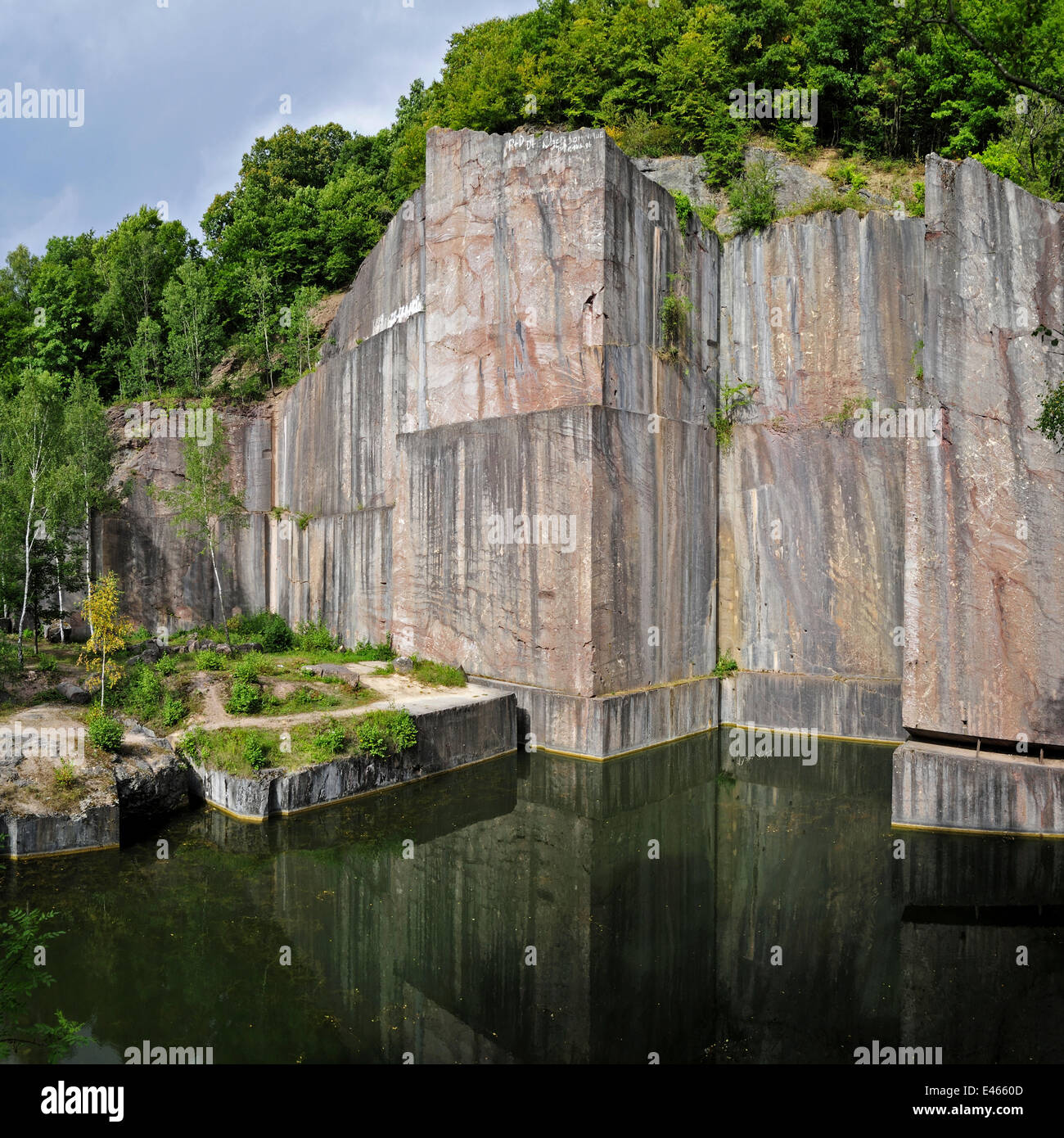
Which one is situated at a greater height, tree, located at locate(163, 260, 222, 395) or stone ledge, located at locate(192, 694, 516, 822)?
tree, located at locate(163, 260, 222, 395)

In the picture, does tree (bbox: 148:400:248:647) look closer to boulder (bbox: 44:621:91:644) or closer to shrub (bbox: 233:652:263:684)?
boulder (bbox: 44:621:91:644)

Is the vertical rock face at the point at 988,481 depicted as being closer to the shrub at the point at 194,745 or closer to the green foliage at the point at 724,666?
the green foliage at the point at 724,666

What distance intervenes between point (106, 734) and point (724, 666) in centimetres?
1006

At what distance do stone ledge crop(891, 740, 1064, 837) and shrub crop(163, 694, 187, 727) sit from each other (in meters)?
9.43

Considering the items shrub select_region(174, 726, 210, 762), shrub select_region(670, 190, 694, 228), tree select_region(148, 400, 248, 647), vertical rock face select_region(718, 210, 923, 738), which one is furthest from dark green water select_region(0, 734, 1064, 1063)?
shrub select_region(670, 190, 694, 228)

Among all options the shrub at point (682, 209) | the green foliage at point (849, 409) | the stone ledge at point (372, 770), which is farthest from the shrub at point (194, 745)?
the shrub at point (682, 209)

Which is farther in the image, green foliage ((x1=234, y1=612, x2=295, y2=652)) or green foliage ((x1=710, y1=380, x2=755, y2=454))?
green foliage ((x1=234, y1=612, x2=295, y2=652))

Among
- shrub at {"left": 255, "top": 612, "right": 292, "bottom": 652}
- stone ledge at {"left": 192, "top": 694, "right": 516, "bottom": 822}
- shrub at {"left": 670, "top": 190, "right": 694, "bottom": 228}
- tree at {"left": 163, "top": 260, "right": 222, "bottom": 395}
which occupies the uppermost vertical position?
tree at {"left": 163, "top": 260, "right": 222, "bottom": 395}

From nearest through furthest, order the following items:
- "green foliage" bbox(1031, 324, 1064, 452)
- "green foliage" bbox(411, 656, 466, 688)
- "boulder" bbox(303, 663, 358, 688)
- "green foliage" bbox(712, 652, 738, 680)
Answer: "green foliage" bbox(1031, 324, 1064, 452), "boulder" bbox(303, 663, 358, 688), "green foliage" bbox(411, 656, 466, 688), "green foliage" bbox(712, 652, 738, 680)

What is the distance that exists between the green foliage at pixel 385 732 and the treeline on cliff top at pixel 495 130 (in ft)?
43.0

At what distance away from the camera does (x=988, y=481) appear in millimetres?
9062

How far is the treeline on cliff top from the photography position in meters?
20.2
